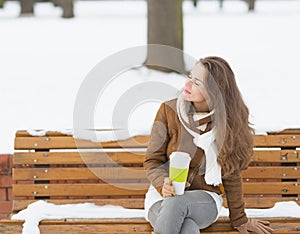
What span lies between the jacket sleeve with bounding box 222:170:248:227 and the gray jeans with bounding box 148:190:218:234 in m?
0.09

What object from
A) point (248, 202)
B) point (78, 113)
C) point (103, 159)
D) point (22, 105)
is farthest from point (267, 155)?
point (22, 105)

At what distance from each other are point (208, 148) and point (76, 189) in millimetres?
964

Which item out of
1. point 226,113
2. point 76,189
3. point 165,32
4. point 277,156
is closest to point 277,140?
point 277,156

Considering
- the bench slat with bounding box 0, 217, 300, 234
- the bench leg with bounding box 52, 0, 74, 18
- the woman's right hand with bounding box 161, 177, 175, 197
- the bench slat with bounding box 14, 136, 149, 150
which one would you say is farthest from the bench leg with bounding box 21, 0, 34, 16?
the woman's right hand with bounding box 161, 177, 175, 197

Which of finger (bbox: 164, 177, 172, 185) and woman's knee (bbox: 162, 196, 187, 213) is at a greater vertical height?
finger (bbox: 164, 177, 172, 185)

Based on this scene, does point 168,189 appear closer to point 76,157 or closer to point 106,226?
point 106,226

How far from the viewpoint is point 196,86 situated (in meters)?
3.56

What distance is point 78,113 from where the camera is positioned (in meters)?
5.04

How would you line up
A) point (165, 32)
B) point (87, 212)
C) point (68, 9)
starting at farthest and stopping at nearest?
point (68, 9), point (165, 32), point (87, 212)

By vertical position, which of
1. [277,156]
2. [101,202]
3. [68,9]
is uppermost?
[277,156]

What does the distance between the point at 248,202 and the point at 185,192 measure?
73 centimetres

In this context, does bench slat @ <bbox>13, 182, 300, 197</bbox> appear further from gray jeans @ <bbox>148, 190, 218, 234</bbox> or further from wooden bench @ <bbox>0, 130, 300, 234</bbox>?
gray jeans @ <bbox>148, 190, 218, 234</bbox>

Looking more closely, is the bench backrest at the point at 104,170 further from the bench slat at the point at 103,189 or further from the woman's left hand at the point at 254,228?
the woman's left hand at the point at 254,228

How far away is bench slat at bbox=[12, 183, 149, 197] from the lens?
13.6 ft
